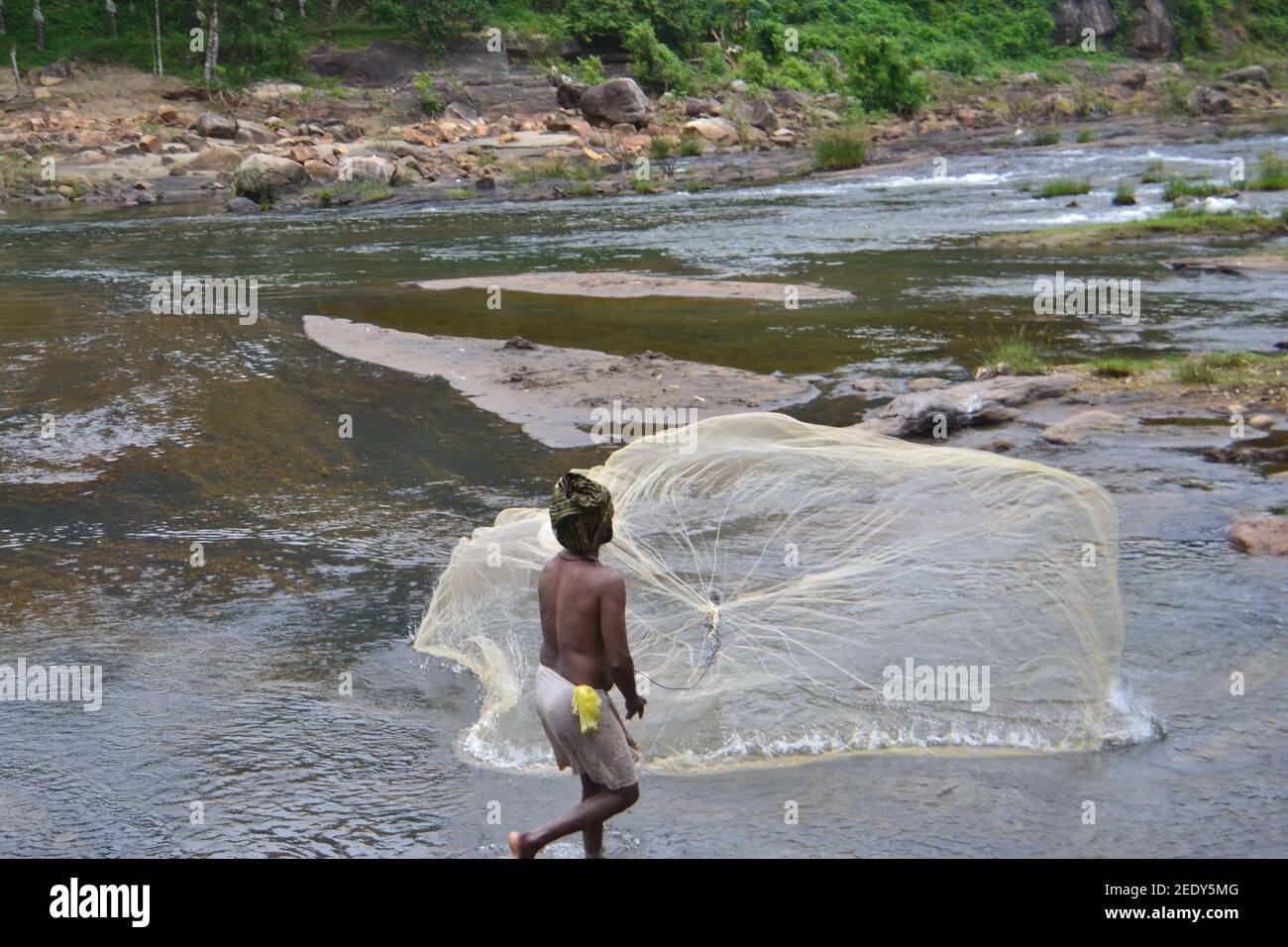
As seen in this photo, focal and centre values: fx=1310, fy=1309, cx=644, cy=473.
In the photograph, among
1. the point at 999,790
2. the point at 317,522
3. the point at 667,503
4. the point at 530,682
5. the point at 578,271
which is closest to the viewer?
the point at 999,790

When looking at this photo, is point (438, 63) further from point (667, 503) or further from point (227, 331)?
point (667, 503)

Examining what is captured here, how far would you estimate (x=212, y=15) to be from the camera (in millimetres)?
45000

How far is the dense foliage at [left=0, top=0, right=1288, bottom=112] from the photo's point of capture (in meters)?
45.3

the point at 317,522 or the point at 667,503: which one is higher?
the point at 667,503

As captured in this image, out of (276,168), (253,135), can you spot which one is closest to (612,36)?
(253,135)

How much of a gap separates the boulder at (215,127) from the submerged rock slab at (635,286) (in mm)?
24186

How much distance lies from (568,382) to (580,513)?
7.34m

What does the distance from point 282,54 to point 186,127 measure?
A: 795cm

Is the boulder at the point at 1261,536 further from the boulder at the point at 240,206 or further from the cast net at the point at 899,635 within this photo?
the boulder at the point at 240,206

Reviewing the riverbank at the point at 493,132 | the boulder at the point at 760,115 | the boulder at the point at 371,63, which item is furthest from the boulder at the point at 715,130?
the boulder at the point at 371,63

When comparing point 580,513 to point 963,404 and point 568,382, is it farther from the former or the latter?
point 568,382

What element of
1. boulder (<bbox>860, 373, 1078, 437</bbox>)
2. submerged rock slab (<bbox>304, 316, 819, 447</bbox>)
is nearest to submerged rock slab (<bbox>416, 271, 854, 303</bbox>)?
submerged rock slab (<bbox>304, 316, 819, 447</bbox>)

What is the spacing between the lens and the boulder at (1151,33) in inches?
2402

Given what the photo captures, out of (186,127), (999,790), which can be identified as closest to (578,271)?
(999,790)
